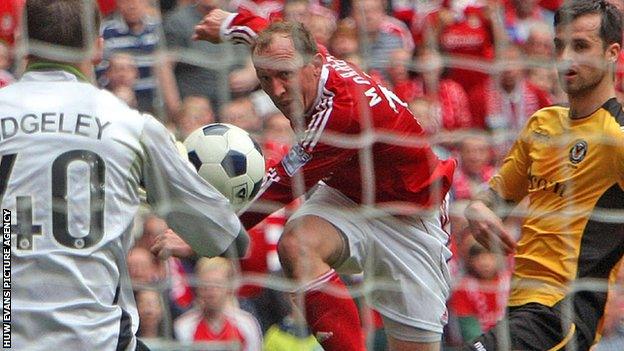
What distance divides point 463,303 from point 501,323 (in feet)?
4.54

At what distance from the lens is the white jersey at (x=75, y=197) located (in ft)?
10.4

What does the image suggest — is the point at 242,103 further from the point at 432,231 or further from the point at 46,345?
the point at 46,345

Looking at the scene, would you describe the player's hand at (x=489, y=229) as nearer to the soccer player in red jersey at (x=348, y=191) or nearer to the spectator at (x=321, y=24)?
the soccer player in red jersey at (x=348, y=191)

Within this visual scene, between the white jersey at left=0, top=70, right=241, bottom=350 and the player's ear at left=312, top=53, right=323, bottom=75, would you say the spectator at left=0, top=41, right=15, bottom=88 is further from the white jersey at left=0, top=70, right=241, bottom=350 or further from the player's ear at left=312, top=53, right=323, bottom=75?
the white jersey at left=0, top=70, right=241, bottom=350

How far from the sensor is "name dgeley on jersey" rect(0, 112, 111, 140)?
3.17 m

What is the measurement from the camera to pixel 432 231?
193 inches

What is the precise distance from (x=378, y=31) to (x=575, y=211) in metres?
2.92

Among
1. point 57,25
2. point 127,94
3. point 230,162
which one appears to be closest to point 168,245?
point 230,162

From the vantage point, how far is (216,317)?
541cm

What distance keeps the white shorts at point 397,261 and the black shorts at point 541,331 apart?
1.55 feet

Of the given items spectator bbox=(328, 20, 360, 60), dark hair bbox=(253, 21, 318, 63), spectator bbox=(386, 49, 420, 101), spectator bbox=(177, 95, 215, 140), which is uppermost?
dark hair bbox=(253, 21, 318, 63)

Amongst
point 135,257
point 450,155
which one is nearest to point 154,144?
point 135,257

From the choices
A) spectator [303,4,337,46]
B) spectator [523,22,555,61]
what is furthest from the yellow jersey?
spectator [523,22,555,61]

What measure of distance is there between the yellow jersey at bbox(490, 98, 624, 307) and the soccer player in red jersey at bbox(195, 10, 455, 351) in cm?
48
